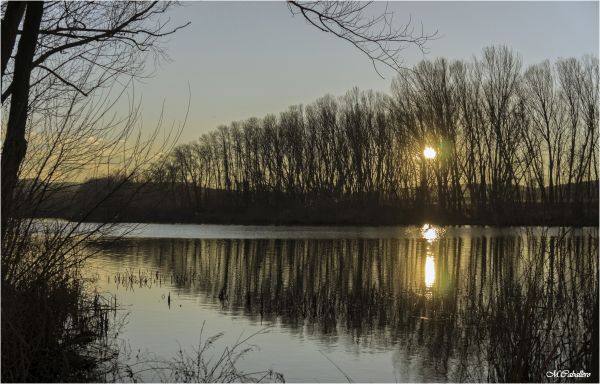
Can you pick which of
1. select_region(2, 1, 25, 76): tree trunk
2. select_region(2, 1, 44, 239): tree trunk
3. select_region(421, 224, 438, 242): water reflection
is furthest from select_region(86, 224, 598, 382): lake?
select_region(421, 224, 438, 242): water reflection

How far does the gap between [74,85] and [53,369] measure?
298 centimetres

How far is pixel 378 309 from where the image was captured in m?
12.1

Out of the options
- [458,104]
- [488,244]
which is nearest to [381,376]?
[488,244]

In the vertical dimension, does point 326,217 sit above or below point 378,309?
above

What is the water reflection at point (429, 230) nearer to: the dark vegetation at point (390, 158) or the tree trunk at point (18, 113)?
the dark vegetation at point (390, 158)

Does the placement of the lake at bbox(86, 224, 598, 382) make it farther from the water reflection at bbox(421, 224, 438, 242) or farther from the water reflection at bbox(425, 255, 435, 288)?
the water reflection at bbox(421, 224, 438, 242)

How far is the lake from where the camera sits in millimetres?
6637

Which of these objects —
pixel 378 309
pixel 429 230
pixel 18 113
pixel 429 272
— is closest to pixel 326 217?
pixel 429 230

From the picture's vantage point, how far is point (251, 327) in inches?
428

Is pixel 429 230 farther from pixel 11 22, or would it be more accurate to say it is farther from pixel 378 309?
pixel 11 22

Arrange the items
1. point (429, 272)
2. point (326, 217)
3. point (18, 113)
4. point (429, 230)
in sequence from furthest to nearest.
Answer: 1. point (326, 217)
2. point (429, 230)
3. point (429, 272)
4. point (18, 113)

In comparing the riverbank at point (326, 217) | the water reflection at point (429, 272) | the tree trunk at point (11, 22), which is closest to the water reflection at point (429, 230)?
the riverbank at point (326, 217)

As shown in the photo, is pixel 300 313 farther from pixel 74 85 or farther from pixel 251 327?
pixel 74 85

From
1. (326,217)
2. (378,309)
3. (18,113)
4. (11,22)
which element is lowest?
(378,309)
